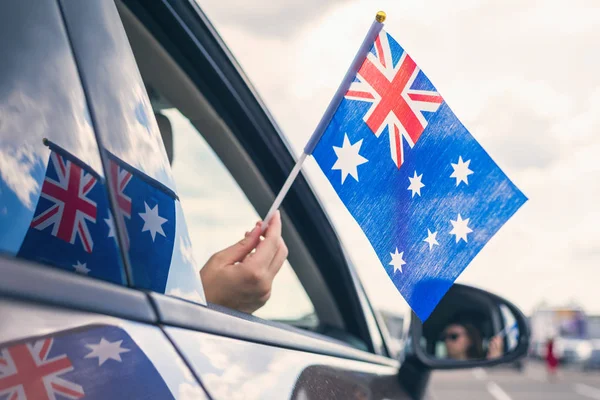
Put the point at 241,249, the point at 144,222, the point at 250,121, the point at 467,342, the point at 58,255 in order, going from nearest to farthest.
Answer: the point at 58,255 → the point at 144,222 → the point at 241,249 → the point at 250,121 → the point at 467,342

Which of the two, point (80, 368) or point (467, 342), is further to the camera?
point (467, 342)

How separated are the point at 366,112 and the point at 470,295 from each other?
2.58 feet

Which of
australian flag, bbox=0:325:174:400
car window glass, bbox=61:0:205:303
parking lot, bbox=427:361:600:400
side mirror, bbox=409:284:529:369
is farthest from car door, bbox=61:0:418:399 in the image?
parking lot, bbox=427:361:600:400

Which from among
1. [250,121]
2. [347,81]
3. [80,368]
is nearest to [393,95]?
[347,81]

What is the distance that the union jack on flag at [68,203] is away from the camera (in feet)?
3.22

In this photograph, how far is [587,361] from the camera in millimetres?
43250

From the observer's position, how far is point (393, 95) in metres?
1.91

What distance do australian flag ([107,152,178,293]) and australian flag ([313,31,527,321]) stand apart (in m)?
0.71

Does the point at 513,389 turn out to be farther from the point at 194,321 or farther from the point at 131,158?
the point at 131,158

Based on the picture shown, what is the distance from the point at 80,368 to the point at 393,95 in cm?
123

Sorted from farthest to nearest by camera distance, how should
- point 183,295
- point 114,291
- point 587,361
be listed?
point 587,361
point 183,295
point 114,291

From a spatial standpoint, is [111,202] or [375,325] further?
[375,325]

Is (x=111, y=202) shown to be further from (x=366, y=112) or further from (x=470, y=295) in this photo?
(x=470, y=295)

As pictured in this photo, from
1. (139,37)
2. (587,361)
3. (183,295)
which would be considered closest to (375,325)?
(139,37)
